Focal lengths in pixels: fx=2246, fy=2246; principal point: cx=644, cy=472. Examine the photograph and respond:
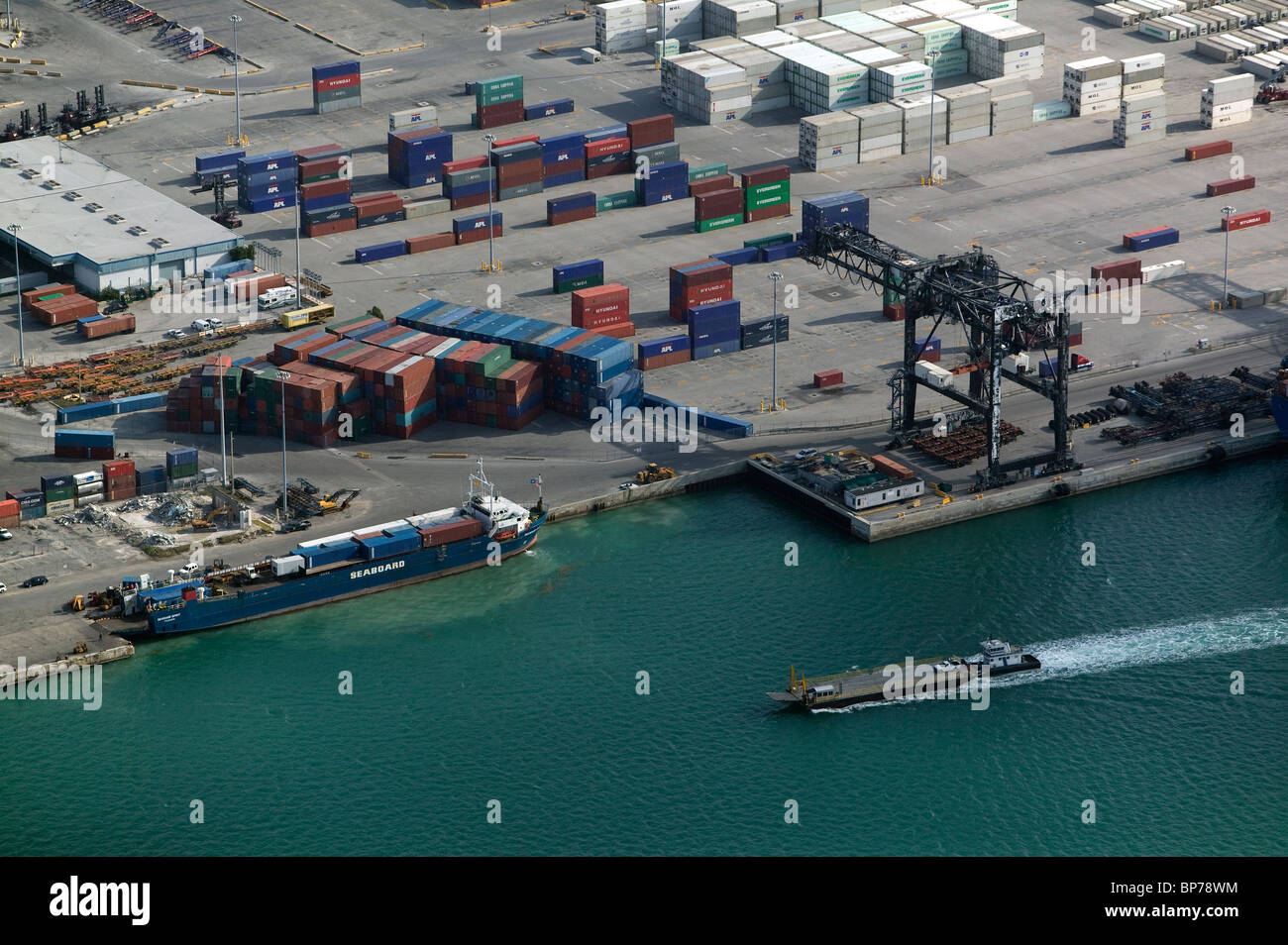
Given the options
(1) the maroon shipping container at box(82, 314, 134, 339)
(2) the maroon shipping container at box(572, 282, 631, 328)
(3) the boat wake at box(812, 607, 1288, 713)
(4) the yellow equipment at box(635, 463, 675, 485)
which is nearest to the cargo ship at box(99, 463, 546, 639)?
(4) the yellow equipment at box(635, 463, 675, 485)

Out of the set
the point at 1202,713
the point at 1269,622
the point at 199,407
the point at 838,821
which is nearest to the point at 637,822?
the point at 838,821

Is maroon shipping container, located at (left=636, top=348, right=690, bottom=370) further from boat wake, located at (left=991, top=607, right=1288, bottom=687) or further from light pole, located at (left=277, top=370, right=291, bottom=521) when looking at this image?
boat wake, located at (left=991, top=607, right=1288, bottom=687)

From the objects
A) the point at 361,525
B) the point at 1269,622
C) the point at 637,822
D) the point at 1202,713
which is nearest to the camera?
the point at 637,822

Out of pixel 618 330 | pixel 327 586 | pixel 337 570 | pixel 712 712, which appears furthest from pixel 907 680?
pixel 618 330

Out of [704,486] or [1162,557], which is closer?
[1162,557]

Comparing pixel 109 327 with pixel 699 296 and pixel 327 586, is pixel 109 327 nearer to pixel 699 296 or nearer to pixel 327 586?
pixel 327 586

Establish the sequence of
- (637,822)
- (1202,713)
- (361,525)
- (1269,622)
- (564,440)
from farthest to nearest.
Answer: (564,440) → (361,525) → (1269,622) → (1202,713) → (637,822)

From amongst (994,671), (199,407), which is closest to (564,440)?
(199,407)

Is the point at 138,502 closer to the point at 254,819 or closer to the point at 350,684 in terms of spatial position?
the point at 350,684
